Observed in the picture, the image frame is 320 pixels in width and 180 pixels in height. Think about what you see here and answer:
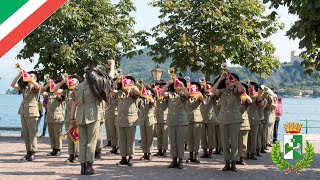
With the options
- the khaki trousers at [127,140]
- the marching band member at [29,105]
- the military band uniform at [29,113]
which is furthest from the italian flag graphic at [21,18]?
the military band uniform at [29,113]

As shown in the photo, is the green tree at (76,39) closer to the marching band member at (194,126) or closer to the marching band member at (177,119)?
the marching band member at (194,126)

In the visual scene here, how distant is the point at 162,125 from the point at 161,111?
15.1 inches

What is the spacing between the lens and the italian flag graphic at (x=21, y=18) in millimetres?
806

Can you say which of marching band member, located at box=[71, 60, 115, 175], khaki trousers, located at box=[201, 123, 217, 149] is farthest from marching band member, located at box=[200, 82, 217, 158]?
marching band member, located at box=[71, 60, 115, 175]

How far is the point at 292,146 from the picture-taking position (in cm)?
926

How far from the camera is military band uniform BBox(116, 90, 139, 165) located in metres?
10.4

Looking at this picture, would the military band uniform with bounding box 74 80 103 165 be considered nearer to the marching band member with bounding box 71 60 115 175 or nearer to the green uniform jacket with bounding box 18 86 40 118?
the marching band member with bounding box 71 60 115 175

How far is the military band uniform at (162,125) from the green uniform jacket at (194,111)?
1276 millimetres

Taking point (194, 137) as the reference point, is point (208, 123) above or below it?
above

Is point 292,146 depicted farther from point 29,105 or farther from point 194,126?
point 29,105

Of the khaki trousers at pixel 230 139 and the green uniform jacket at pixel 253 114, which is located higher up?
the green uniform jacket at pixel 253 114

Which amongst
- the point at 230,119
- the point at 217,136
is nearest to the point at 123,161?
the point at 230,119

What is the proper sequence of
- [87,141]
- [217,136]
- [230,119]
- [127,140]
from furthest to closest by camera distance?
[217,136] < [127,140] < [230,119] < [87,141]

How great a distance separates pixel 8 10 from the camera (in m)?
0.80
